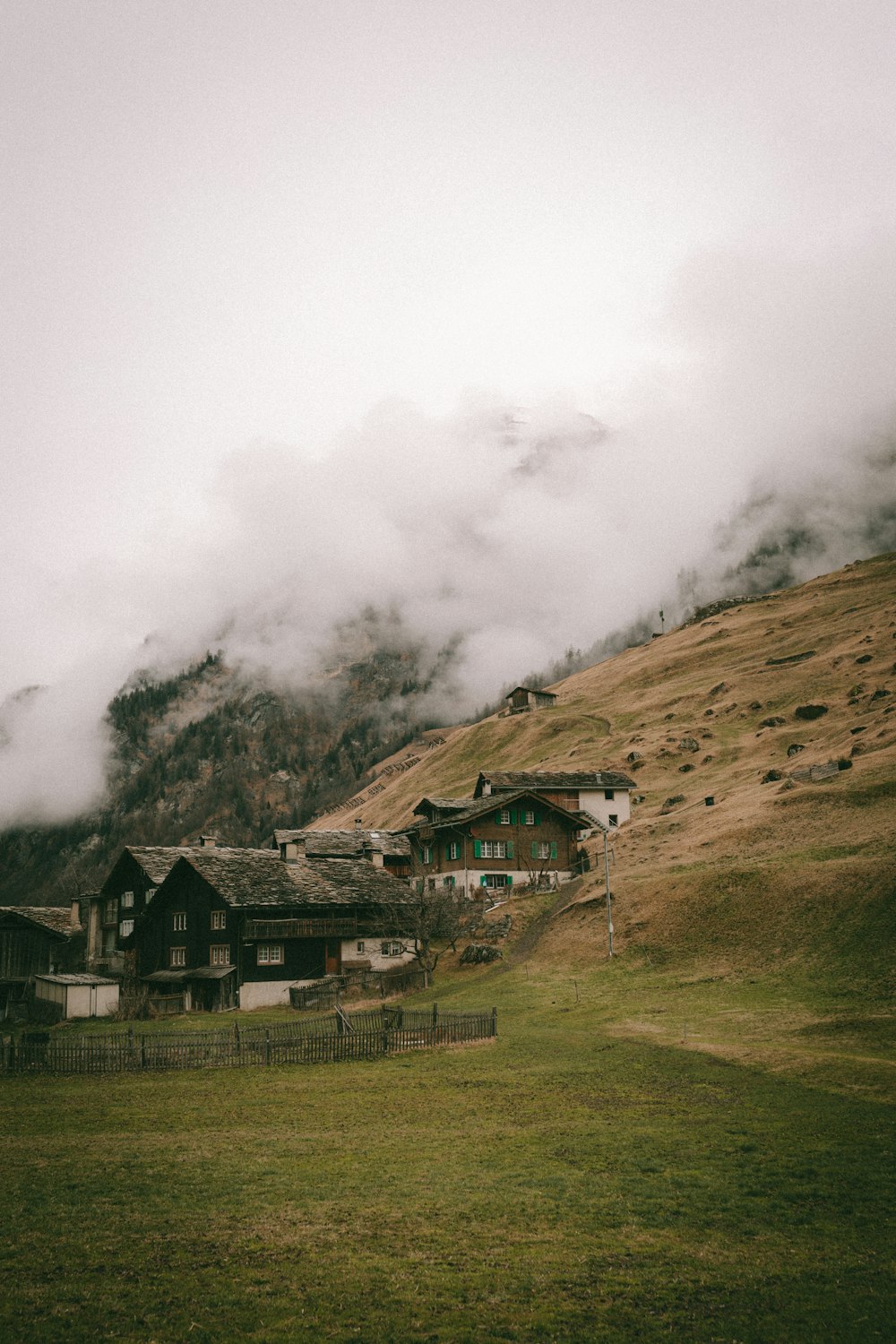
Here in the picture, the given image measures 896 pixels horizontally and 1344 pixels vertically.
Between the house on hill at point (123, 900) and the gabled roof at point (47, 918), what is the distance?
2145mm

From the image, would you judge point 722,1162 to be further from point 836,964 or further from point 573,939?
point 573,939

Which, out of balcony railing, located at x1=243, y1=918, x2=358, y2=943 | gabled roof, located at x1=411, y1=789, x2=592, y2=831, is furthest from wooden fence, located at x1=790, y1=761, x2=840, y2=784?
balcony railing, located at x1=243, y1=918, x2=358, y2=943

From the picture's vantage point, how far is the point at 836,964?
47000mm

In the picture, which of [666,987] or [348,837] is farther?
[348,837]

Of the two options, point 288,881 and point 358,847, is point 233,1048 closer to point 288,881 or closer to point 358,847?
point 288,881

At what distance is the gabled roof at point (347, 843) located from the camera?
92.8 metres

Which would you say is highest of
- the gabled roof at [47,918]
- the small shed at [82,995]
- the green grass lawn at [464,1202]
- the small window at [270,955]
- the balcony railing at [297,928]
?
the gabled roof at [47,918]

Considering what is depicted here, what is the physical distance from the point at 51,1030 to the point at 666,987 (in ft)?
118

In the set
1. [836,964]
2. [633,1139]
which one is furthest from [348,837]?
[633,1139]

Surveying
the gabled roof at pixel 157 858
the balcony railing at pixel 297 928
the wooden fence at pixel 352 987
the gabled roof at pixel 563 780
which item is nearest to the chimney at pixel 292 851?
the gabled roof at pixel 157 858

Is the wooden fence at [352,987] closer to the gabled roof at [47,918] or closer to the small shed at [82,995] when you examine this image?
the small shed at [82,995]

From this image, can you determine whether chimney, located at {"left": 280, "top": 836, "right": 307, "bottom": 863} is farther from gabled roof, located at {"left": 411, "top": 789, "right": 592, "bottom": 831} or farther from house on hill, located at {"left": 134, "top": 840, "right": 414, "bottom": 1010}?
gabled roof, located at {"left": 411, "top": 789, "right": 592, "bottom": 831}

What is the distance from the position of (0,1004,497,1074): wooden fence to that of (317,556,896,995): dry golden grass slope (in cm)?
1973

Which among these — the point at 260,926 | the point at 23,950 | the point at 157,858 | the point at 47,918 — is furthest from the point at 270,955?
the point at 47,918
